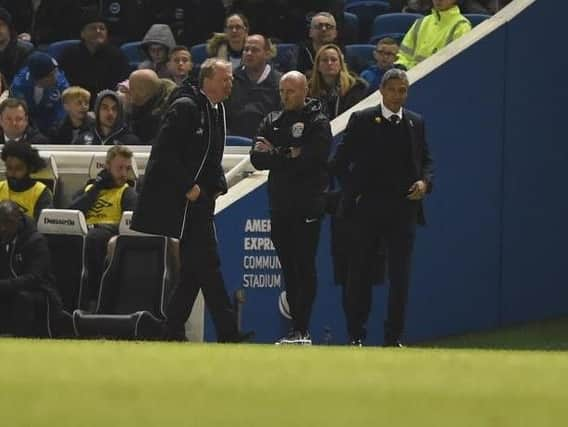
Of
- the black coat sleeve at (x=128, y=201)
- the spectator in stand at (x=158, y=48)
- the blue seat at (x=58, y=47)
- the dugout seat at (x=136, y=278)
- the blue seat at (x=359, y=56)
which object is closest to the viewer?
the dugout seat at (x=136, y=278)

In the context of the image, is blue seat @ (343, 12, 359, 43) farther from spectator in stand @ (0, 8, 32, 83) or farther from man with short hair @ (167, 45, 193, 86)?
spectator in stand @ (0, 8, 32, 83)

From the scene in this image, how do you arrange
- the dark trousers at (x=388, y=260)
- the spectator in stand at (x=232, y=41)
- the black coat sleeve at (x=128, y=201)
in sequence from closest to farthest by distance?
the dark trousers at (x=388, y=260), the black coat sleeve at (x=128, y=201), the spectator in stand at (x=232, y=41)

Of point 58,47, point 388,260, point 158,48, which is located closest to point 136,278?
point 388,260

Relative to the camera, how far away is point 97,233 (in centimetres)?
1496

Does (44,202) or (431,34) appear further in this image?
(431,34)

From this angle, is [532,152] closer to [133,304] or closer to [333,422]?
[133,304]

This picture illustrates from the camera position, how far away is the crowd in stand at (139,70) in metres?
15.4

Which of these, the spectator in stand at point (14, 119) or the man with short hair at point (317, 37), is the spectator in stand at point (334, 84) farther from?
the spectator in stand at point (14, 119)

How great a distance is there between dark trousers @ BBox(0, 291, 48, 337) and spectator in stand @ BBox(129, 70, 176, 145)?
275 cm

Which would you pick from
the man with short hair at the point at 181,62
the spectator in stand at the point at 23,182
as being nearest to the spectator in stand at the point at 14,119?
the spectator in stand at the point at 23,182

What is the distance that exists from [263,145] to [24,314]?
214cm

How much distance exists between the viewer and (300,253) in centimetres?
1361

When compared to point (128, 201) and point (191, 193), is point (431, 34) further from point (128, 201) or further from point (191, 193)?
point (191, 193)

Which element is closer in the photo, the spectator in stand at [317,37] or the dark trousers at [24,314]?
the dark trousers at [24,314]
